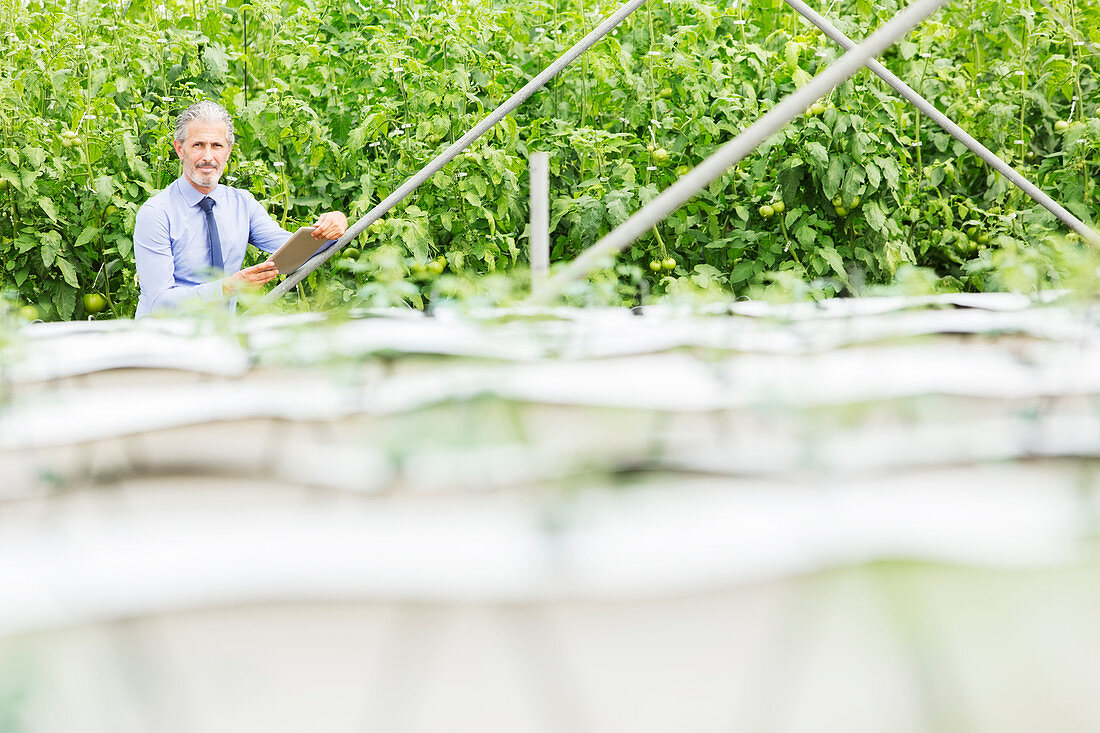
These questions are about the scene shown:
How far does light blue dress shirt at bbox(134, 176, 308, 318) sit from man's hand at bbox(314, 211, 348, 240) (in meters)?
0.25

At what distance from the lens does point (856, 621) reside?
1.23 feet

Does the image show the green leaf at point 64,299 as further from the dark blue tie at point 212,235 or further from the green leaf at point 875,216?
the green leaf at point 875,216

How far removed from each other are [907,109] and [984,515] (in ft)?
9.41

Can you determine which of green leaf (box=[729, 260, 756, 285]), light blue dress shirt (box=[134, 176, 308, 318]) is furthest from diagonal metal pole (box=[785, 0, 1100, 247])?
light blue dress shirt (box=[134, 176, 308, 318])

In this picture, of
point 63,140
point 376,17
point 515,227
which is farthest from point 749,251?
point 63,140

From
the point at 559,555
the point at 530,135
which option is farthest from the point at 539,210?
the point at 559,555

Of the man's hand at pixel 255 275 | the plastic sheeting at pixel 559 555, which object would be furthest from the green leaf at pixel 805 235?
the plastic sheeting at pixel 559 555

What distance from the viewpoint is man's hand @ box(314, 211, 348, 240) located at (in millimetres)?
2178

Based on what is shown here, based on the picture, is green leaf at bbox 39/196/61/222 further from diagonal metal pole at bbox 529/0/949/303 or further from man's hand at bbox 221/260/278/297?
diagonal metal pole at bbox 529/0/949/303

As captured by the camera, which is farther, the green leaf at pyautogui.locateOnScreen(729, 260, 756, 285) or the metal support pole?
the green leaf at pyautogui.locateOnScreen(729, 260, 756, 285)

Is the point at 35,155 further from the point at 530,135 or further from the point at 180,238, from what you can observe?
the point at 530,135

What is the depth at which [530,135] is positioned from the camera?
2.93 metres

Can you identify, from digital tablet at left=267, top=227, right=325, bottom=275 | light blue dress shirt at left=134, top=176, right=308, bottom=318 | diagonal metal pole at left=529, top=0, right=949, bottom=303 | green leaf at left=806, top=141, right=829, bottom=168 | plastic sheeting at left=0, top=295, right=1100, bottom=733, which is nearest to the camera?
plastic sheeting at left=0, top=295, right=1100, bottom=733

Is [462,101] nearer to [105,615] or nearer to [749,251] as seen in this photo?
[749,251]
